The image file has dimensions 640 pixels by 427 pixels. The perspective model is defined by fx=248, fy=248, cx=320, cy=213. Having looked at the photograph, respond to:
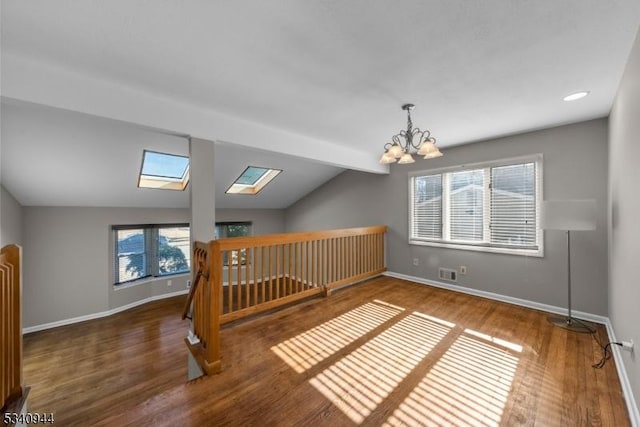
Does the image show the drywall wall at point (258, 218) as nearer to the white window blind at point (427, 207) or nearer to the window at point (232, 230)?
the window at point (232, 230)

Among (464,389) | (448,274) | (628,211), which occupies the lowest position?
(464,389)

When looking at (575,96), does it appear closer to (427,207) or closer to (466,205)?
(466,205)

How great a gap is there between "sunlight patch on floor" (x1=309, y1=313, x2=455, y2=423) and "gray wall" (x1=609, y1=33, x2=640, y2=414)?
130 cm

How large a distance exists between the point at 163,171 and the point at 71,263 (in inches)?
95.9

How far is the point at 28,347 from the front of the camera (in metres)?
3.78

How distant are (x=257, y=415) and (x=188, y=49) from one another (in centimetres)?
242

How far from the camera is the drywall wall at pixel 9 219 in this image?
3439mm

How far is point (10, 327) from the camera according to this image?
158 centimetres

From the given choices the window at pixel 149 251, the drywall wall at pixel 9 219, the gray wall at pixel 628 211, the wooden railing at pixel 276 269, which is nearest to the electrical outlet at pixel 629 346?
the gray wall at pixel 628 211

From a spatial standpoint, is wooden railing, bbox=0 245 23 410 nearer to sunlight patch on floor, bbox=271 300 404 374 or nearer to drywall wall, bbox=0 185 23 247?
sunlight patch on floor, bbox=271 300 404 374

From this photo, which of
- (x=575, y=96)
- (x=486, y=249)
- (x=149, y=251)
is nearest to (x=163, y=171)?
(x=149, y=251)

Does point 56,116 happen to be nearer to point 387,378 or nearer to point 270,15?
point 270,15

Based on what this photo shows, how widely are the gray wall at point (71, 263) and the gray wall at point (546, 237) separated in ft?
17.4

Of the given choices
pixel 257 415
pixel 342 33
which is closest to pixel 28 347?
pixel 257 415
